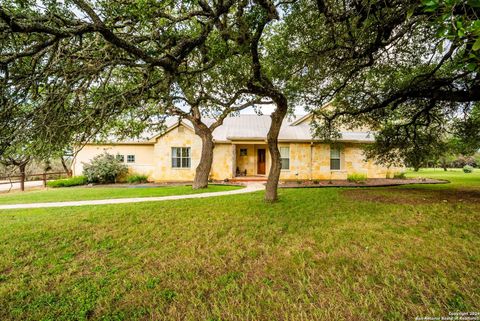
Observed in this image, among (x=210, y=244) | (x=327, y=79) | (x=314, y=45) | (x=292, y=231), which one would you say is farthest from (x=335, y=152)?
(x=210, y=244)

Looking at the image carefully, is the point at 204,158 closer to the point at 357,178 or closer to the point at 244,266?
the point at 244,266

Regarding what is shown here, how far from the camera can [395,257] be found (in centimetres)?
379

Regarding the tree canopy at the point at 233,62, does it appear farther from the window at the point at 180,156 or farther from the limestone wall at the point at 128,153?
the limestone wall at the point at 128,153

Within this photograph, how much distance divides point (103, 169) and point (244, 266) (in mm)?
15299

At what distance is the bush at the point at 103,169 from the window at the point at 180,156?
3.82m

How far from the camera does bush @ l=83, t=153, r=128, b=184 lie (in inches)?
605

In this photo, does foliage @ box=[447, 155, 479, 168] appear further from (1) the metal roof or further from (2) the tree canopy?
(2) the tree canopy

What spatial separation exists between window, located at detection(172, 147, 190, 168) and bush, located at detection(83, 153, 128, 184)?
3823 millimetres

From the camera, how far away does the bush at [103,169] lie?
15.4 meters

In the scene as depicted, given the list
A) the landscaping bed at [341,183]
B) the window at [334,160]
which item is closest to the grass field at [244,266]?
the landscaping bed at [341,183]

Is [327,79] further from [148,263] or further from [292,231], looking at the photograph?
[148,263]

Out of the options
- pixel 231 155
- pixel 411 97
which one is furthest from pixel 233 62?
pixel 231 155

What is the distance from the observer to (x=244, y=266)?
12.0 feet

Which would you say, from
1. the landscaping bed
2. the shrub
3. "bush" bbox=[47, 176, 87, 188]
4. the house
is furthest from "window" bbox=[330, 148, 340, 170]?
"bush" bbox=[47, 176, 87, 188]
